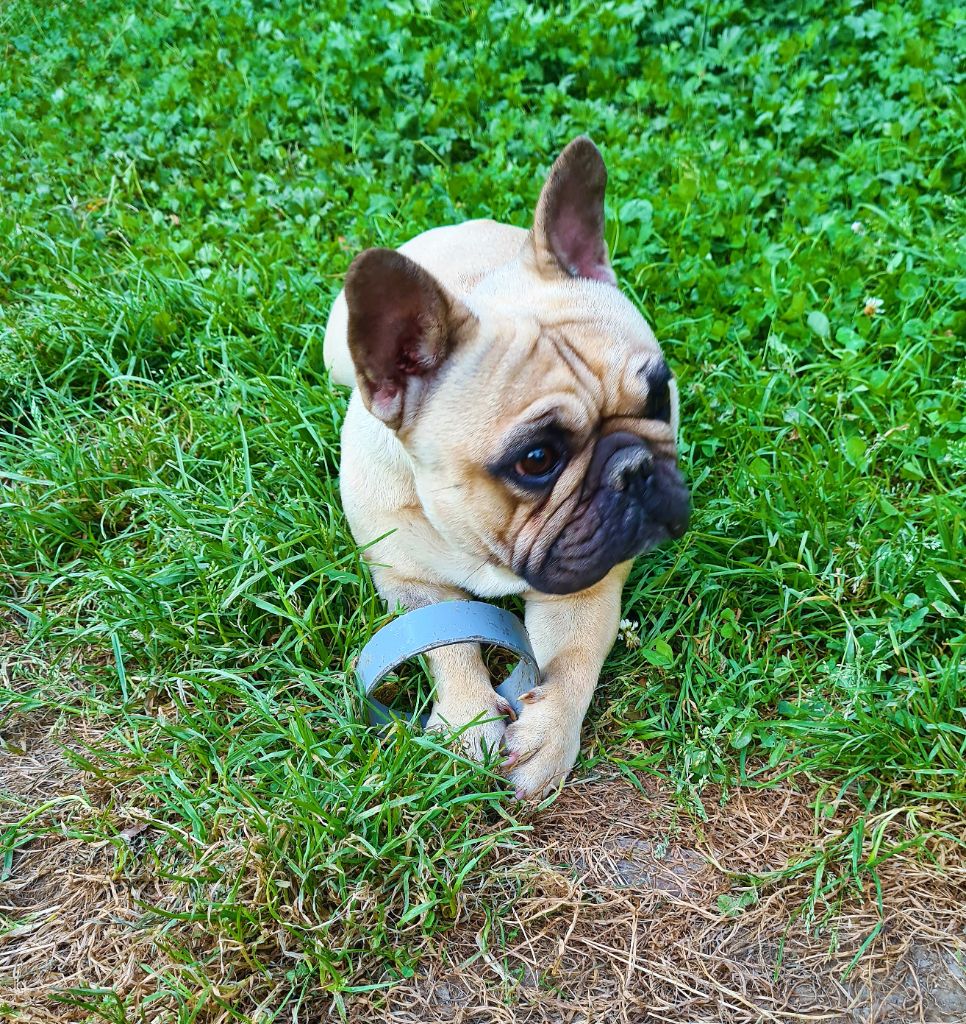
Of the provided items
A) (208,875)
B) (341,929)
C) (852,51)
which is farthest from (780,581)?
(852,51)

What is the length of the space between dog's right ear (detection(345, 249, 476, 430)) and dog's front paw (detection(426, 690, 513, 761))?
0.89 metres

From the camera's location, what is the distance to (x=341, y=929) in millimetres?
2568

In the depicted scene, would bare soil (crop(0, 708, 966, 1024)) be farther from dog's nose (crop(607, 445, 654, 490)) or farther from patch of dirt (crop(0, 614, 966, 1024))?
dog's nose (crop(607, 445, 654, 490))

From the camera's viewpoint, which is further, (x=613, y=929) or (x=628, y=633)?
(x=628, y=633)

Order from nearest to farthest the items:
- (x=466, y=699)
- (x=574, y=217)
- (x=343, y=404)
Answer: (x=466, y=699), (x=574, y=217), (x=343, y=404)

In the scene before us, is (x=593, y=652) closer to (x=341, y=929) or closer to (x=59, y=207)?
(x=341, y=929)

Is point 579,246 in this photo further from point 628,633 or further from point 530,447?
point 628,633

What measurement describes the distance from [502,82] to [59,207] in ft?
8.51

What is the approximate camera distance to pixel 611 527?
292cm

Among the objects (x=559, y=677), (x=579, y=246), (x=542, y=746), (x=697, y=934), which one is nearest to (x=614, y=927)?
(x=697, y=934)

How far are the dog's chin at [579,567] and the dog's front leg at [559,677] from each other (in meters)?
0.22

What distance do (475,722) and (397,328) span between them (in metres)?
1.17

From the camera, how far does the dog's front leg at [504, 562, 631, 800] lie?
290 centimetres

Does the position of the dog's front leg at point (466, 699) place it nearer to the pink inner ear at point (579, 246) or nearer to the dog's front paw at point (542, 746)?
the dog's front paw at point (542, 746)
